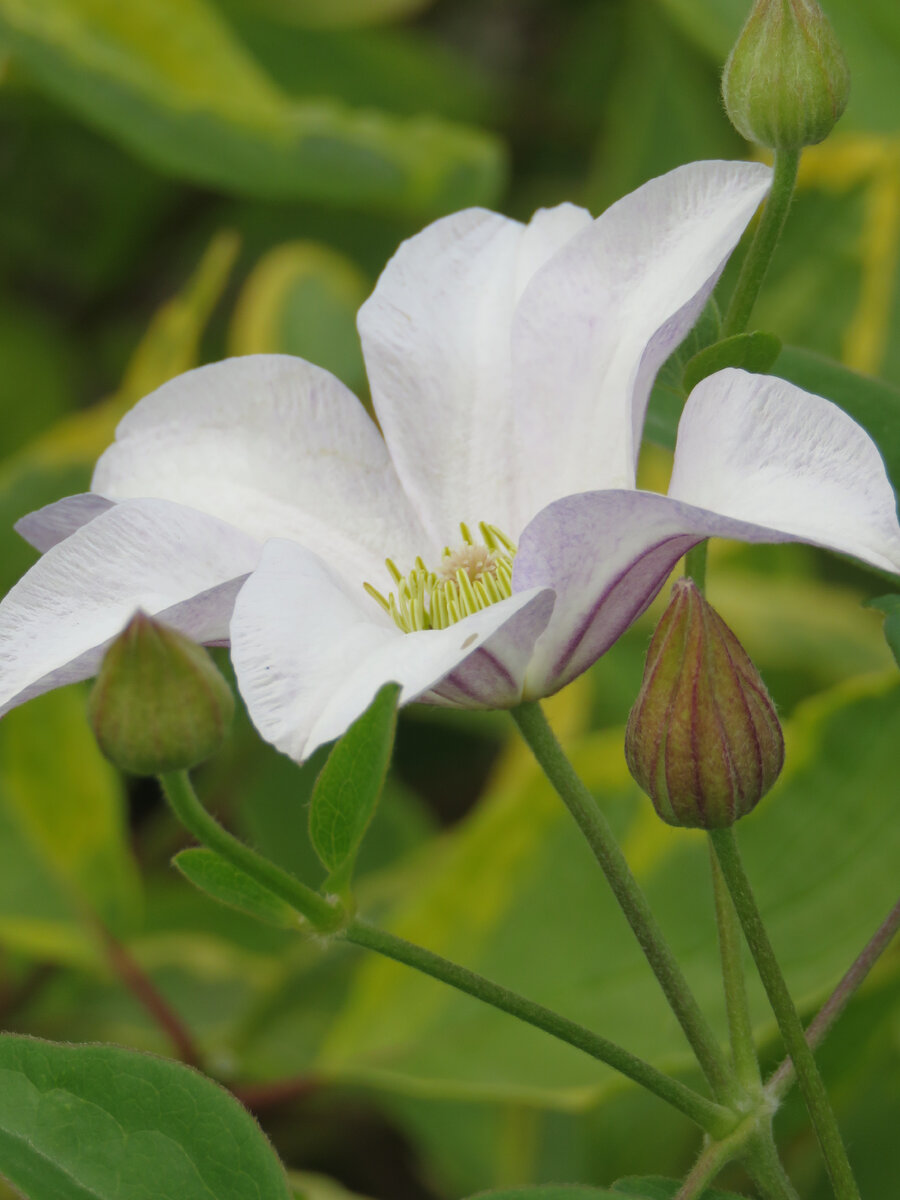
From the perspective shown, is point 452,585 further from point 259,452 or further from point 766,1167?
point 766,1167

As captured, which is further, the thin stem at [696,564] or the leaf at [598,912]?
the leaf at [598,912]

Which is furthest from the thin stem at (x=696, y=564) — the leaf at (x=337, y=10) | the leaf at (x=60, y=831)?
the leaf at (x=337, y=10)

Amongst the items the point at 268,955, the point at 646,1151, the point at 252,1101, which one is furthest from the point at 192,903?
the point at 646,1151

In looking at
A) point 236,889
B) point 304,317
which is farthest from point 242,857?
point 304,317

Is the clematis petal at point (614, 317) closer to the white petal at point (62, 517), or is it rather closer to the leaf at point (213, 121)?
the white petal at point (62, 517)

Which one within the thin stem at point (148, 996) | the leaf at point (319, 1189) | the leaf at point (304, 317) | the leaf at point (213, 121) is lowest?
the leaf at point (319, 1189)

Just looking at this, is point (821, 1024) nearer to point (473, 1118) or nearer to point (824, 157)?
point (473, 1118)

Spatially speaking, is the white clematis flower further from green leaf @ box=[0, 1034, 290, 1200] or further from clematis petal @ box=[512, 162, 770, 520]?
green leaf @ box=[0, 1034, 290, 1200]
